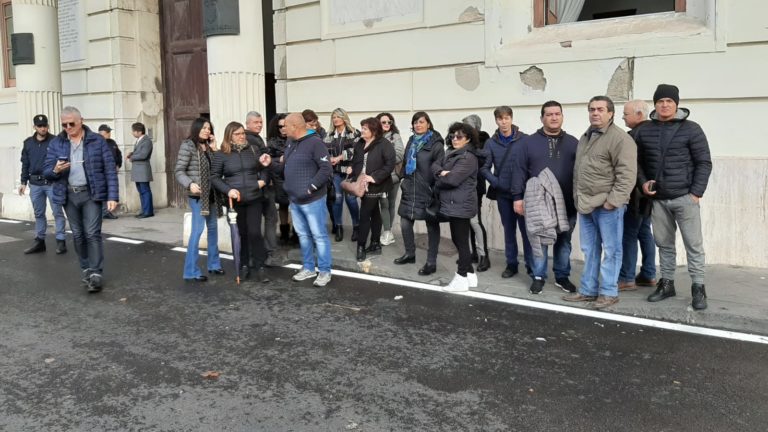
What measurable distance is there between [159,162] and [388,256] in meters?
7.48

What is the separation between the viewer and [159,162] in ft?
45.0

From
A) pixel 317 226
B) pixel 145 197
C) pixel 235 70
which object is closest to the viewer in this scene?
pixel 317 226

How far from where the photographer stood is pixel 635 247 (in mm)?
6398

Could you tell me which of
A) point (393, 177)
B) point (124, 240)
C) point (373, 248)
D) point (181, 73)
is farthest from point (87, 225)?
point (181, 73)

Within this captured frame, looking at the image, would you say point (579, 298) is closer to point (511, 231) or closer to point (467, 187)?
point (511, 231)

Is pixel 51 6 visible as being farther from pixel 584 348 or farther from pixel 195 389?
pixel 584 348

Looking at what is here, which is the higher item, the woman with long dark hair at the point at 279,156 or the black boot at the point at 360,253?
the woman with long dark hair at the point at 279,156

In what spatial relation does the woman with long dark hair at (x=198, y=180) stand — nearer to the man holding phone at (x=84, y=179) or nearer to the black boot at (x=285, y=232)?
the man holding phone at (x=84, y=179)

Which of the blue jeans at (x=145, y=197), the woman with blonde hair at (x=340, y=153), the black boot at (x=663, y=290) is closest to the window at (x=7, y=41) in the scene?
the blue jeans at (x=145, y=197)

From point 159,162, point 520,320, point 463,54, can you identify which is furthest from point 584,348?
point 159,162

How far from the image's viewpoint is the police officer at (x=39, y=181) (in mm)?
9148

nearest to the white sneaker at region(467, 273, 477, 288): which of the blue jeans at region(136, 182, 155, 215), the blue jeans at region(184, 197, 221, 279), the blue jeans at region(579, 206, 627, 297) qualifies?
the blue jeans at region(579, 206, 627, 297)

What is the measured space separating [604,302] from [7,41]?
16925mm

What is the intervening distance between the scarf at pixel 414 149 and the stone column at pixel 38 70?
31.0 feet
